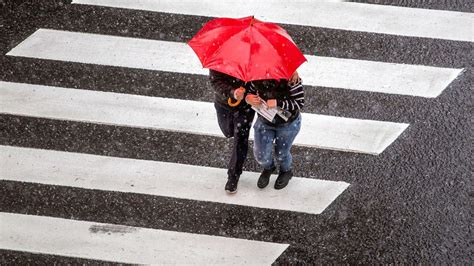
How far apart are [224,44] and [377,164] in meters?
2.17

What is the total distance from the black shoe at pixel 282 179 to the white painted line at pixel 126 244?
1.92 feet

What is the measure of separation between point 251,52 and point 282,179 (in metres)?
1.66

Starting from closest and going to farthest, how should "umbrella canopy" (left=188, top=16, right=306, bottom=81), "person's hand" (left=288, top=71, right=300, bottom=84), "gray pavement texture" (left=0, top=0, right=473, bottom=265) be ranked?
"umbrella canopy" (left=188, top=16, right=306, bottom=81) → "person's hand" (left=288, top=71, right=300, bottom=84) → "gray pavement texture" (left=0, top=0, right=473, bottom=265)

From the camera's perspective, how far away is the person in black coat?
18.0 ft

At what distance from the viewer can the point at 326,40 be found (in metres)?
7.70

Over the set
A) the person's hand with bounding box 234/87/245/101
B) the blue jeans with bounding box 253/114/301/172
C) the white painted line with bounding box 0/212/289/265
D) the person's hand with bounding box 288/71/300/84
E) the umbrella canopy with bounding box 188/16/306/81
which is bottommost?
the white painted line with bounding box 0/212/289/265

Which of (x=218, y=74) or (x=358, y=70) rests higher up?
(x=218, y=74)

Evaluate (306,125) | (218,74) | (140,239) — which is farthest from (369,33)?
(140,239)

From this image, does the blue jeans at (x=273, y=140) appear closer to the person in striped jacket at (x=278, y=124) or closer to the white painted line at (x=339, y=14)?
the person in striped jacket at (x=278, y=124)

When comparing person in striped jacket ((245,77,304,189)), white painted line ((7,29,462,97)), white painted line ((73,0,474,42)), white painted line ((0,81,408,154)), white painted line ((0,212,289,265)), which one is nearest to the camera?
person in striped jacket ((245,77,304,189))

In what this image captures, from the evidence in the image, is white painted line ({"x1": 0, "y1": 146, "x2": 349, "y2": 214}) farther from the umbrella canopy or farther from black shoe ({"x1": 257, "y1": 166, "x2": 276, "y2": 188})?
the umbrella canopy

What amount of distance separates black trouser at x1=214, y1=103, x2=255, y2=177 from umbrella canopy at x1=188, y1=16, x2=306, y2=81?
0.55m

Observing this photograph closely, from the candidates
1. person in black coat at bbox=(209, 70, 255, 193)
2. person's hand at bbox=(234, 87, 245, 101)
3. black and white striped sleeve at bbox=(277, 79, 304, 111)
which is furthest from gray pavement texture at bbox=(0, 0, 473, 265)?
person's hand at bbox=(234, 87, 245, 101)

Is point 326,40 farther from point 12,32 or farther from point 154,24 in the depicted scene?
point 12,32
